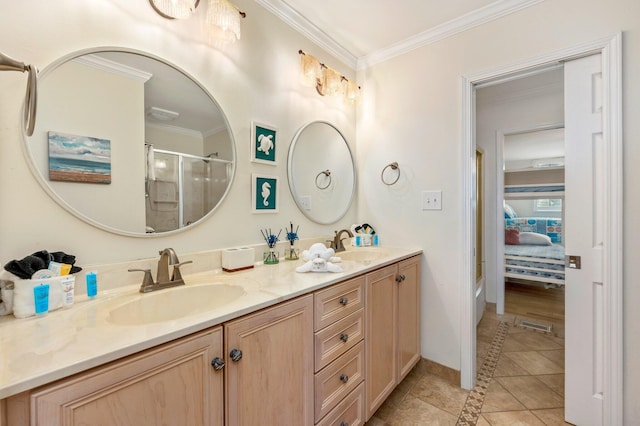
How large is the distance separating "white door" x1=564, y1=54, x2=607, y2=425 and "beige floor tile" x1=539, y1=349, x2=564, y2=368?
74 cm

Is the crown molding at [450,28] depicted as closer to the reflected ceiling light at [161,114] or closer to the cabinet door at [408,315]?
the cabinet door at [408,315]

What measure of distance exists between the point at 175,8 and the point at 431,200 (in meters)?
1.85

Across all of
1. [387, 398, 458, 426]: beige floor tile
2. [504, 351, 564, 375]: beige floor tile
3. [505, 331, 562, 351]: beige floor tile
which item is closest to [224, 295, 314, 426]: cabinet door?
[387, 398, 458, 426]: beige floor tile

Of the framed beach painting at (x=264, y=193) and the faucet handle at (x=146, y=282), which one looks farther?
the framed beach painting at (x=264, y=193)

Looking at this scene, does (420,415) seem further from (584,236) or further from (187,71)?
(187,71)

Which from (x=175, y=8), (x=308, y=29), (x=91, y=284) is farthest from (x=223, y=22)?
(x=91, y=284)

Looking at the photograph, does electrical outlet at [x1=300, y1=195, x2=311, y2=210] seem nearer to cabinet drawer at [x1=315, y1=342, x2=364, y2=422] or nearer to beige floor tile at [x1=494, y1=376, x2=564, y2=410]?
cabinet drawer at [x1=315, y1=342, x2=364, y2=422]

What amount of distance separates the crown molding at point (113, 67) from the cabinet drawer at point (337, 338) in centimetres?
134

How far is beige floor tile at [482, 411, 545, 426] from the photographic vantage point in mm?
1568

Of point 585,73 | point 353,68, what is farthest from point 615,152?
point 353,68

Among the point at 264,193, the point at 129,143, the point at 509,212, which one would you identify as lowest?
the point at 509,212

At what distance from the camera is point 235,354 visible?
2.89 ft

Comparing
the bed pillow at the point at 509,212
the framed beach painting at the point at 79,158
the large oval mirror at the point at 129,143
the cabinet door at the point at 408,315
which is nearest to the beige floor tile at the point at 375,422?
the cabinet door at the point at 408,315

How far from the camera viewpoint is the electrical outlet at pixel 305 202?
1.94 m
